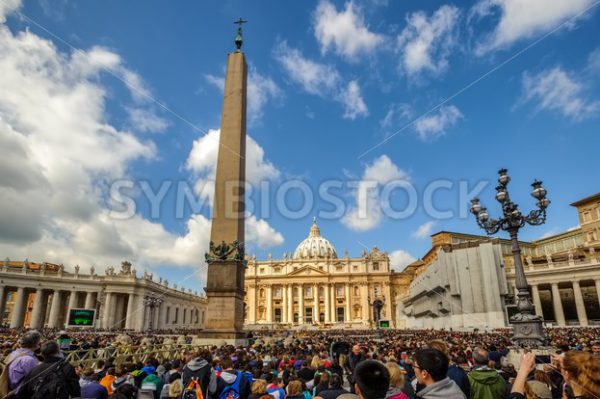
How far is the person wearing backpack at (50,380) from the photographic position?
3.38 m

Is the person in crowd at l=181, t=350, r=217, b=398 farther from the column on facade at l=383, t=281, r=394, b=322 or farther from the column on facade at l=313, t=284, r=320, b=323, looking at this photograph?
the column on facade at l=313, t=284, r=320, b=323

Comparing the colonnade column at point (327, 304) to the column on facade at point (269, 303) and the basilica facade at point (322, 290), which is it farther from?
the column on facade at point (269, 303)

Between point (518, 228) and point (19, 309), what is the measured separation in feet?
188

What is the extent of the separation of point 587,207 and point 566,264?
11412 millimetres

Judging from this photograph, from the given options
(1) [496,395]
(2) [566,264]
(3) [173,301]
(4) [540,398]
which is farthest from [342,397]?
(3) [173,301]

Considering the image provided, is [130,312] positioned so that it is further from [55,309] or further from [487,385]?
[487,385]

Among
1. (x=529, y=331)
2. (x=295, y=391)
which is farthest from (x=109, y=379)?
(x=529, y=331)

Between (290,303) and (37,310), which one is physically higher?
(290,303)

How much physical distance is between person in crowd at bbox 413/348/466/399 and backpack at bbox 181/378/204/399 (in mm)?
2913

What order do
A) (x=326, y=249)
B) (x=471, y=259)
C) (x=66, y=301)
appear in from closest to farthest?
1. (x=471, y=259)
2. (x=66, y=301)
3. (x=326, y=249)

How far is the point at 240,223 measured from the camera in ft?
47.4

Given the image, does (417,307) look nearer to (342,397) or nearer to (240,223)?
(240,223)

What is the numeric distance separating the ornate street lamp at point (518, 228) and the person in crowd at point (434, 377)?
34.8ft

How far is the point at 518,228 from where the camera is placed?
44.9ft
